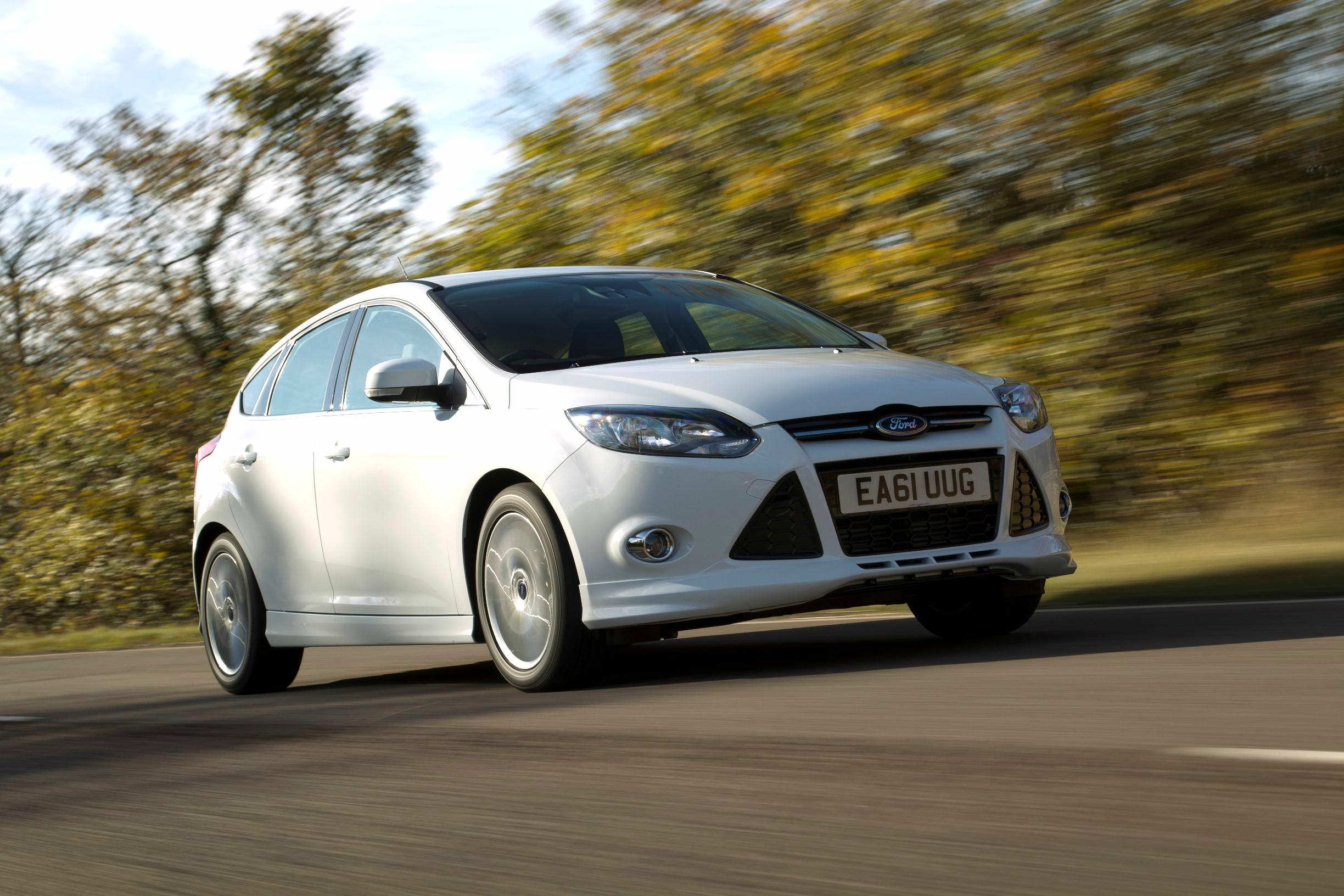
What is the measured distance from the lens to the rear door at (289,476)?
7.02 m

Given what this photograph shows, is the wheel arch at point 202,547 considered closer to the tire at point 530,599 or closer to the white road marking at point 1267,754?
the tire at point 530,599

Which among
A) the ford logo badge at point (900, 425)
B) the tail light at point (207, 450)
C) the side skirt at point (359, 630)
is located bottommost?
the side skirt at point (359, 630)

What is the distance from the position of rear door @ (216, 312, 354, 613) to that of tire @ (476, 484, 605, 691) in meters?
1.32

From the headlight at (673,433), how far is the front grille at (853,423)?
16cm

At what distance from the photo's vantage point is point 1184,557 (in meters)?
8.90

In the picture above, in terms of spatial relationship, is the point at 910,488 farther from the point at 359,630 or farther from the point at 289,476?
the point at 289,476

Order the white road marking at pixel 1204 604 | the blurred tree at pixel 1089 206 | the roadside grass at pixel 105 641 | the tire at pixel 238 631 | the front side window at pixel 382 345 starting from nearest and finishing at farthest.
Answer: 1. the front side window at pixel 382 345
2. the white road marking at pixel 1204 604
3. the tire at pixel 238 631
4. the blurred tree at pixel 1089 206
5. the roadside grass at pixel 105 641

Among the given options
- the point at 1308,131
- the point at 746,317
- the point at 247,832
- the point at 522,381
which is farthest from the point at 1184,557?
the point at 247,832

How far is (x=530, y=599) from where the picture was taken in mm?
5664

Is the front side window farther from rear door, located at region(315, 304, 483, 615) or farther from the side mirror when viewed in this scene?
the side mirror

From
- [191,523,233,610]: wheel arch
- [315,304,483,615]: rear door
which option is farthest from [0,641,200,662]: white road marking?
[315,304,483,615]: rear door

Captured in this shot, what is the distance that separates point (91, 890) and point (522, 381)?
2875 millimetres

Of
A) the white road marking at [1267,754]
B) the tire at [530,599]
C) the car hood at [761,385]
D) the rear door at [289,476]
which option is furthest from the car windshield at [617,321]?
the white road marking at [1267,754]

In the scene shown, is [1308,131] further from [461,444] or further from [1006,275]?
[461,444]
